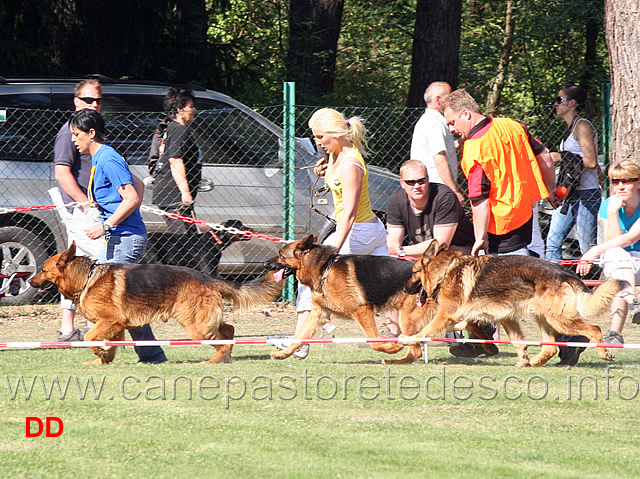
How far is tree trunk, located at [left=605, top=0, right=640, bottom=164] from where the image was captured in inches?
387

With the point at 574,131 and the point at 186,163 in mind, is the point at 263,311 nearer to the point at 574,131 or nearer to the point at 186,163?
the point at 186,163

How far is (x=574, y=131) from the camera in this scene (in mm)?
9594

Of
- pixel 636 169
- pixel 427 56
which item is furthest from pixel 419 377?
pixel 427 56

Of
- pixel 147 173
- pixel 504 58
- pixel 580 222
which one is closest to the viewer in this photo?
pixel 580 222

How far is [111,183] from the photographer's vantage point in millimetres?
7070

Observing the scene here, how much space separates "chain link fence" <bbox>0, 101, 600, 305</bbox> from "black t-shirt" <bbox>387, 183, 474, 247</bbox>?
97.3 inches

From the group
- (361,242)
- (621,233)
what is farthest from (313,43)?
(621,233)

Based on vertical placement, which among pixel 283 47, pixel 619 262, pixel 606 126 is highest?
pixel 283 47

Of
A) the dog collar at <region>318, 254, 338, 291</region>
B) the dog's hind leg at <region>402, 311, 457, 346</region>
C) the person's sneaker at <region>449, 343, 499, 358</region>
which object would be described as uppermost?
the dog collar at <region>318, 254, 338, 291</region>

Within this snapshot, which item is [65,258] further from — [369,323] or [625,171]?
[625,171]

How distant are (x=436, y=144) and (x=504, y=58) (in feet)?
44.7

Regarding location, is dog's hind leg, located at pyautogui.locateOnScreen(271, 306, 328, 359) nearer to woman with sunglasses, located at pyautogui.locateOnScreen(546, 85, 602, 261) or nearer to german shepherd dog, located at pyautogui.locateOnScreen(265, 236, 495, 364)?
german shepherd dog, located at pyautogui.locateOnScreen(265, 236, 495, 364)

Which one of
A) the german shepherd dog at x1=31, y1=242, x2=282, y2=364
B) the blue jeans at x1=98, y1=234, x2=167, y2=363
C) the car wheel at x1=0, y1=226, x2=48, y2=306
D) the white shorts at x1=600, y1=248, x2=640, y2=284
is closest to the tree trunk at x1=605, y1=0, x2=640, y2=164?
the white shorts at x1=600, y1=248, x2=640, y2=284

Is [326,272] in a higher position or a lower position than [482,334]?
higher
